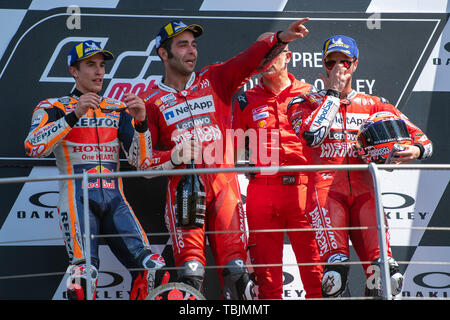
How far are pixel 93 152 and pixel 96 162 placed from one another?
2.4 inches

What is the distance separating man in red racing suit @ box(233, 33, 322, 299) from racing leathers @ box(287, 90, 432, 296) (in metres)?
0.25

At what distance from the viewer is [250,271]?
4258mm

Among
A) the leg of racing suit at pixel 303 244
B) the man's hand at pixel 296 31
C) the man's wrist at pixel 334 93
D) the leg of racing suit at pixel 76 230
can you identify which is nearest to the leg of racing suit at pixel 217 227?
the leg of racing suit at pixel 303 244

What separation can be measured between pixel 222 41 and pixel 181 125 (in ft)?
3.19

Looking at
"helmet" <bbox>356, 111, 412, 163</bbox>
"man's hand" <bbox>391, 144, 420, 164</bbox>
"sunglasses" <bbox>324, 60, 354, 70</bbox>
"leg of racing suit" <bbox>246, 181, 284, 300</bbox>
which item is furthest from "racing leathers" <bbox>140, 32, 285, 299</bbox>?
"man's hand" <bbox>391, 144, 420, 164</bbox>

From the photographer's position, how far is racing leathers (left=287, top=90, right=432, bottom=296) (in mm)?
3725

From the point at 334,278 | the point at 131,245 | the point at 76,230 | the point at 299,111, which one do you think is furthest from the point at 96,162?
the point at 334,278

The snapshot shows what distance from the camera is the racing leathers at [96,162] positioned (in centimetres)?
400

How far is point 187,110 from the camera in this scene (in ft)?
13.8

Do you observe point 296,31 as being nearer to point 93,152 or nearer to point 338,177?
point 338,177

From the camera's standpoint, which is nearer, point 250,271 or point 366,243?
point 366,243

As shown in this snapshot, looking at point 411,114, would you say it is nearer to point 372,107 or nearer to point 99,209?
point 372,107

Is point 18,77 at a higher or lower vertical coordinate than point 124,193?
higher
